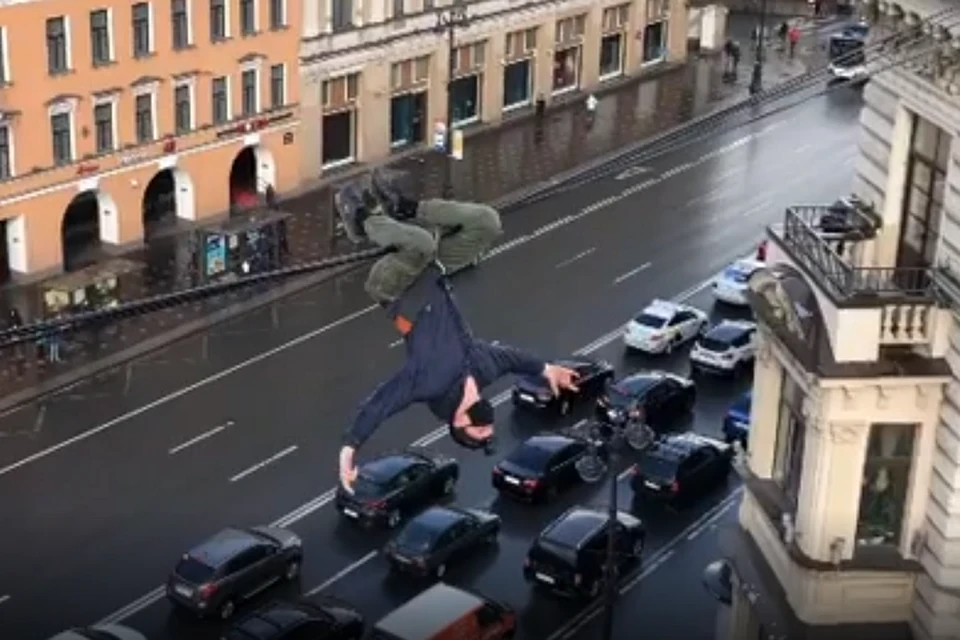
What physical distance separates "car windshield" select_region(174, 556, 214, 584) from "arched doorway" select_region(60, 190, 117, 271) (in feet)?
69.4

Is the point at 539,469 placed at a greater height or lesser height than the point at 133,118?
lesser

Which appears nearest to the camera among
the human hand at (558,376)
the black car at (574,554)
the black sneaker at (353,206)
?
the black sneaker at (353,206)

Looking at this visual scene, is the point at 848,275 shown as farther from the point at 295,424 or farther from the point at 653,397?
the point at 295,424

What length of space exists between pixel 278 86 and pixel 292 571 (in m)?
27.6

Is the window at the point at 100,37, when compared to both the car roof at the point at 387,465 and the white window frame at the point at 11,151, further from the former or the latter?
the car roof at the point at 387,465

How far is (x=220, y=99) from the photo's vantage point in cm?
5828

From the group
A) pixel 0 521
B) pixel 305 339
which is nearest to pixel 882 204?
pixel 0 521

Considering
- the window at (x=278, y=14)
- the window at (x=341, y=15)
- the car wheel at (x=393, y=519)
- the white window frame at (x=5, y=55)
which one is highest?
the white window frame at (x=5, y=55)

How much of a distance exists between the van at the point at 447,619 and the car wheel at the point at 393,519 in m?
4.60

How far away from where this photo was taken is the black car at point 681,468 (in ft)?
132

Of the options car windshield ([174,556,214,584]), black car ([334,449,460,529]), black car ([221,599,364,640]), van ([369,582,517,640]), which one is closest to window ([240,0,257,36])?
black car ([334,449,460,529])


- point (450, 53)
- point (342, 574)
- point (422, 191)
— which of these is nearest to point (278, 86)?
point (422, 191)

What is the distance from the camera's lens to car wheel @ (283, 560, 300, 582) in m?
36.3

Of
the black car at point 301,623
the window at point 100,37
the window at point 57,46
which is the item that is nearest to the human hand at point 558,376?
the black car at point 301,623
